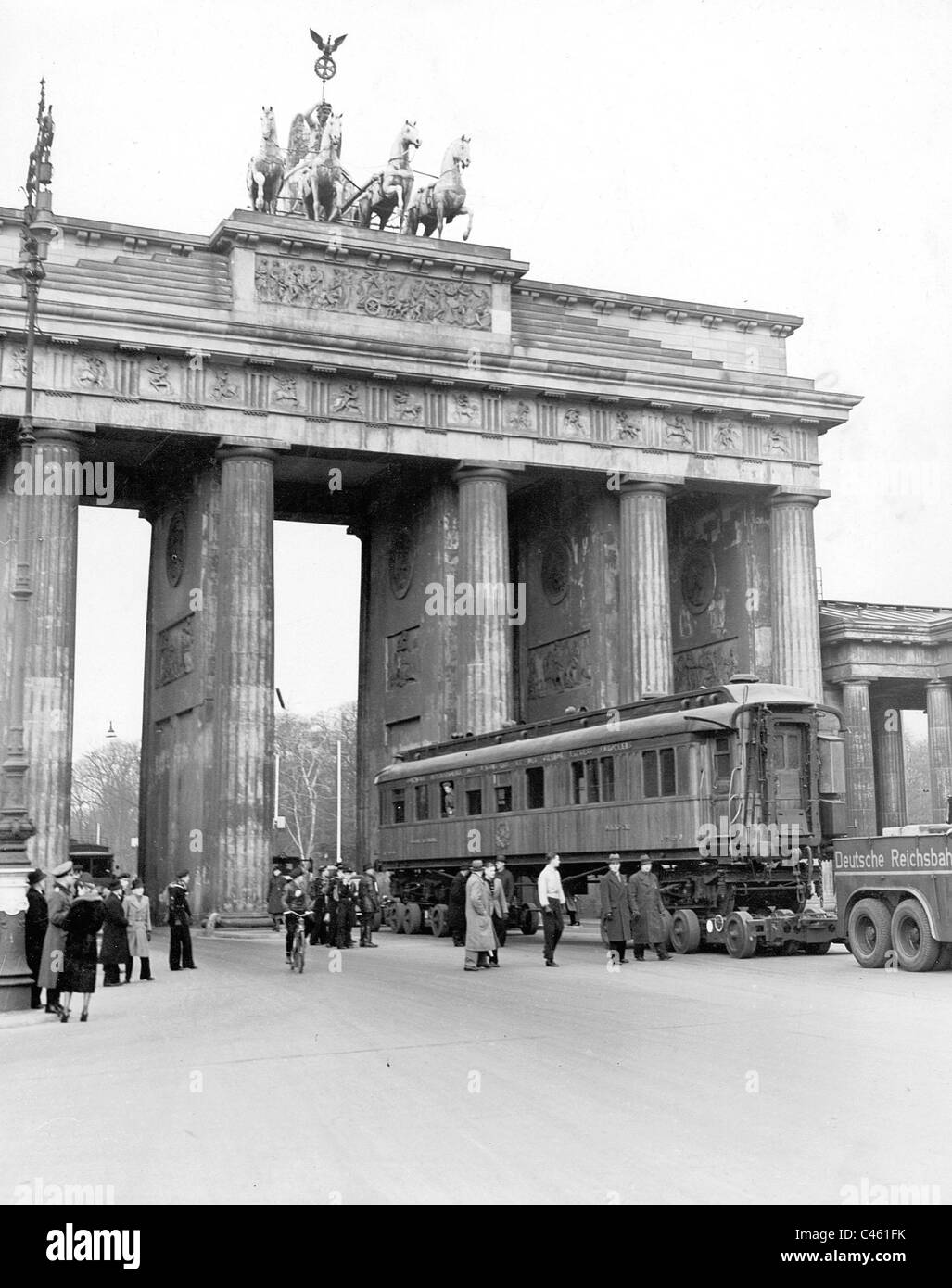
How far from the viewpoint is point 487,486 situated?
4731cm

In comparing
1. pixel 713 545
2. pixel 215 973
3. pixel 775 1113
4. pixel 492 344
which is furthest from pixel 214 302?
pixel 775 1113

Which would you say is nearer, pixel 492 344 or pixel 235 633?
pixel 235 633

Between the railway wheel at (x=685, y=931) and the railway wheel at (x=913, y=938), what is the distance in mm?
5504

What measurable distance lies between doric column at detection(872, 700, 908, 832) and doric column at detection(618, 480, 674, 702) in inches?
714

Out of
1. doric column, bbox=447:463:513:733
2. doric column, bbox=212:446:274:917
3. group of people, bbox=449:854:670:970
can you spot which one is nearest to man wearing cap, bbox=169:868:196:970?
group of people, bbox=449:854:670:970

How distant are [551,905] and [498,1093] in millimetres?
14494

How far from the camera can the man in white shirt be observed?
994 inches

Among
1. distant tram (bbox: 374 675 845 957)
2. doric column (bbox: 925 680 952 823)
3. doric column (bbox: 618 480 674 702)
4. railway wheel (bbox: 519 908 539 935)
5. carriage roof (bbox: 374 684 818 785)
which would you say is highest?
doric column (bbox: 618 480 674 702)

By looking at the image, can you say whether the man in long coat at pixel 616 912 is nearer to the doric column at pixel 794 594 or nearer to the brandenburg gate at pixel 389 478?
the brandenburg gate at pixel 389 478

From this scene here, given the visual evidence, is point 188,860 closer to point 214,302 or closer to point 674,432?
point 214,302

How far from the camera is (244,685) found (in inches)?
1716

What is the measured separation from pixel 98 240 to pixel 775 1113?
132 ft

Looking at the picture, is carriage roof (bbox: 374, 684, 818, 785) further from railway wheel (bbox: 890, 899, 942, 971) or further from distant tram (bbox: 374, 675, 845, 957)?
railway wheel (bbox: 890, 899, 942, 971)

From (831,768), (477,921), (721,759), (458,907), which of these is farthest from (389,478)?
(477,921)
